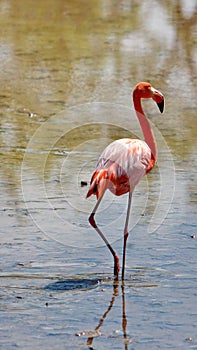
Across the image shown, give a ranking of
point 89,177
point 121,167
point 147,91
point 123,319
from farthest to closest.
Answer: point 89,177 → point 147,91 → point 121,167 → point 123,319

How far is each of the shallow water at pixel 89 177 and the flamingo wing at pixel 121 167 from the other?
0.51 m

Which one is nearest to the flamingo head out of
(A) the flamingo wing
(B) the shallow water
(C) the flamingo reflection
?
(A) the flamingo wing

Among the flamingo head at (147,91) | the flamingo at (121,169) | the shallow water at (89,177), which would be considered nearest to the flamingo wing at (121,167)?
the flamingo at (121,169)

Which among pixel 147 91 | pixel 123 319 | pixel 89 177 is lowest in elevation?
pixel 89 177

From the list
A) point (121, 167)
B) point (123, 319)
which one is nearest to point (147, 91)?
point (121, 167)

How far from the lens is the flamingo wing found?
574cm

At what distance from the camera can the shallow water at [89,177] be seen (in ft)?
16.5

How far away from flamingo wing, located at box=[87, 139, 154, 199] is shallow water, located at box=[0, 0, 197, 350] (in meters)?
0.51

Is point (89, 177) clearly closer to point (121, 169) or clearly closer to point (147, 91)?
point (147, 91)

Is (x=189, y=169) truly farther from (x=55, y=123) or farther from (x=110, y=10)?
(x=110, y=10)

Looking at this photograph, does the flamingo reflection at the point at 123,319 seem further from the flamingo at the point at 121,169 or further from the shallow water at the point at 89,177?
the flamingo at the point at 121,169

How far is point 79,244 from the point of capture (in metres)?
6.26

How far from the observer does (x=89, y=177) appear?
785 centimetres

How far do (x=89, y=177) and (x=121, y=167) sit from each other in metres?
2.03
